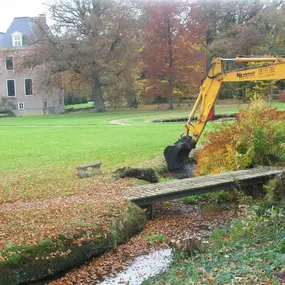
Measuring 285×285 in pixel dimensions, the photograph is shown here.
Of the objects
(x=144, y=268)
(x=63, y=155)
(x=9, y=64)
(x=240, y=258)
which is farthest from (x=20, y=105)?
(x=240, y=258)

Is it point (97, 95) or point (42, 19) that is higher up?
point (42, 19)

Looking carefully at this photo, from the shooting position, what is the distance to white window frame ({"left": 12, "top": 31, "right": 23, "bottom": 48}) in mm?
52281

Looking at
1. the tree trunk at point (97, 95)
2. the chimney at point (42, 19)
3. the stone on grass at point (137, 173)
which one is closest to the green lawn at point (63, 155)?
the stone on grass at point (137, 173)

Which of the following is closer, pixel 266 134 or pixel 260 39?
pixel 266 134

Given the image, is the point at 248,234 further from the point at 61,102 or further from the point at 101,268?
the point at 61,102

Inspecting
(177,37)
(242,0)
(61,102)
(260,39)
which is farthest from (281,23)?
(61,102)

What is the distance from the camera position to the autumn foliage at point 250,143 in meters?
12.1

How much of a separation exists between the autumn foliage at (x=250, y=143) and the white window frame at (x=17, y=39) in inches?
1718

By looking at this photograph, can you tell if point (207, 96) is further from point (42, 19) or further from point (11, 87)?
point (11, 87)

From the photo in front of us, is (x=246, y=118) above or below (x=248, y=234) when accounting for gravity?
above

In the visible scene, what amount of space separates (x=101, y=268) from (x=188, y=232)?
2.11 metres

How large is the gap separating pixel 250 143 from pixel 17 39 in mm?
45371

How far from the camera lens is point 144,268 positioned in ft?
21.8

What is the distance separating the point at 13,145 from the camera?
19.8 meters
